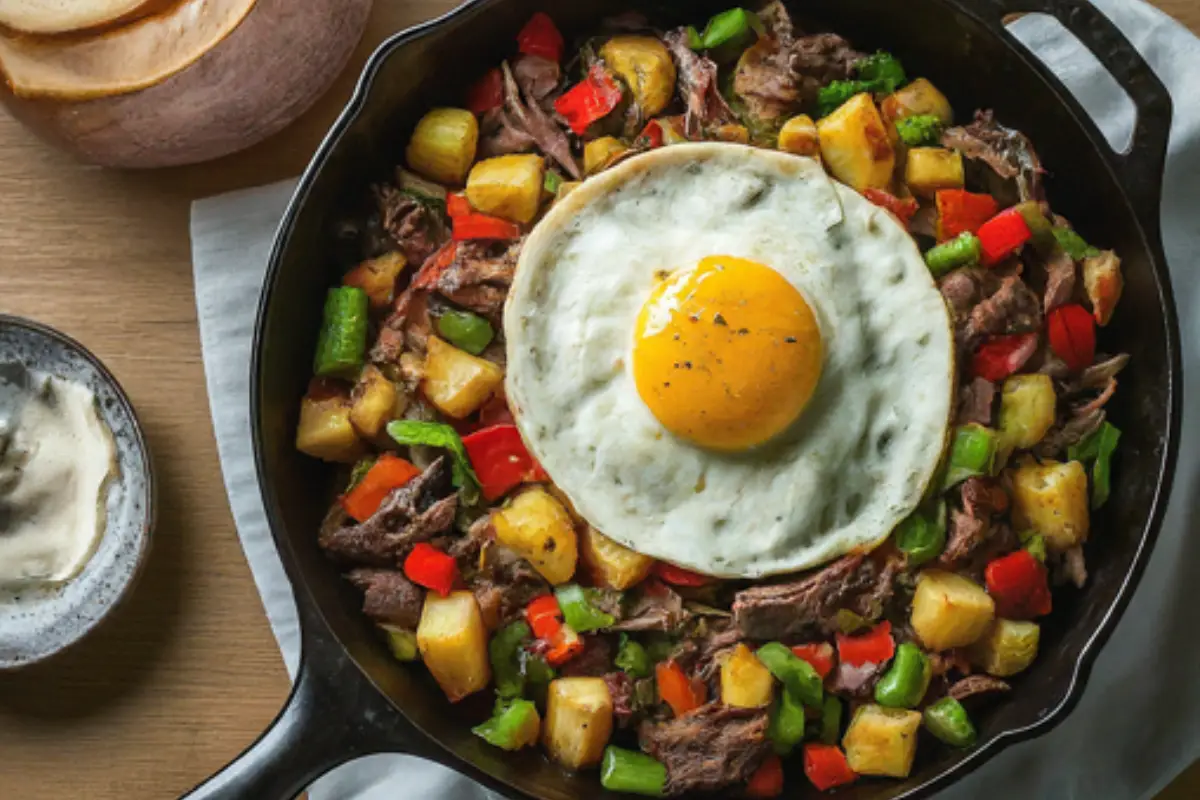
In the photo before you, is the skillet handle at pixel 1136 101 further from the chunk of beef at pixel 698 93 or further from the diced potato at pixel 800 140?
the chunk of beef at pixel 698 93

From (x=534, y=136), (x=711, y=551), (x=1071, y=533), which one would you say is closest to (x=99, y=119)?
(x=534, y=136)

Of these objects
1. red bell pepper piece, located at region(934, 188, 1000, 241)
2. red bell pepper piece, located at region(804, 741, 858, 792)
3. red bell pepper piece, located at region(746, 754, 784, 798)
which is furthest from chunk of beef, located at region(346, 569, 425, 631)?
red bell pepper piece, located at region(934, 188, 1000, 241)

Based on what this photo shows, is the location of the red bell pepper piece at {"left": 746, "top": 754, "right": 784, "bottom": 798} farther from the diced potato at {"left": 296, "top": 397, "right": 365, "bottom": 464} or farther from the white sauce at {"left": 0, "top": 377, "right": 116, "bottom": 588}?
the white sauce at {"left": 0, "top": 377, "right": 116, "bottom": 588}

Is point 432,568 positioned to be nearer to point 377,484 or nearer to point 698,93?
point 377,484

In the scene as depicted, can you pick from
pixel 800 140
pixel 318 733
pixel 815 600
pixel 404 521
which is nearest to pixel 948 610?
pixel 815 600

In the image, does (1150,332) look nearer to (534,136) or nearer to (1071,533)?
(1071,533)

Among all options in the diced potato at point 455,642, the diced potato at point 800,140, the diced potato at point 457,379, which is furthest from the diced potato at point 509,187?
the diced potato at point 455,642
